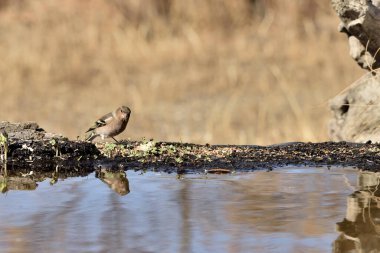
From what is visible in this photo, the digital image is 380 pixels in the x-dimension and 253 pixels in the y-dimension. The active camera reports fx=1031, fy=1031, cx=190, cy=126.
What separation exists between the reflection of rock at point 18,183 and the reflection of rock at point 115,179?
245mm

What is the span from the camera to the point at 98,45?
11.7 meters

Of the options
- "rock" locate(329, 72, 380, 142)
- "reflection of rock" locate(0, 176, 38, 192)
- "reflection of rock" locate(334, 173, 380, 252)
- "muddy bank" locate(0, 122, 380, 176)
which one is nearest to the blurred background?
"rock" locate(329, 72, 380, 142)

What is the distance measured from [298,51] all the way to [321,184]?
8.24 meters

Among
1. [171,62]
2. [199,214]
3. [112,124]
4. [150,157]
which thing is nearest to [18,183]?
[150,157]

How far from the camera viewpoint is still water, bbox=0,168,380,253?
2.46 metres

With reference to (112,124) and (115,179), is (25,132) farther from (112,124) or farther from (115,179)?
(115,179)

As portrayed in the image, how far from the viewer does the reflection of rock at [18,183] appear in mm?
3399

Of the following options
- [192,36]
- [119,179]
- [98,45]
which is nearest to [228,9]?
[192,36]

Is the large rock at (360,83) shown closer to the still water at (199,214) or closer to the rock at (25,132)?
the still water at (199,214)

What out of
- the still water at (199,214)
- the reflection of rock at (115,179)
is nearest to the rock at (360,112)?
the still water at (199,214)

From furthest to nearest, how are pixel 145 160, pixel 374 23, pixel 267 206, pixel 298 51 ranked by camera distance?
1. pixel 298 51
2. pixel 374 23
3. pixel 145 160
4. pixel 267 206

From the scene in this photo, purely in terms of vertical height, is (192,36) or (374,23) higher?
(192,36)

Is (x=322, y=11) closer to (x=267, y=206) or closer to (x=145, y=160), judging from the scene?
(x=145, y=160)

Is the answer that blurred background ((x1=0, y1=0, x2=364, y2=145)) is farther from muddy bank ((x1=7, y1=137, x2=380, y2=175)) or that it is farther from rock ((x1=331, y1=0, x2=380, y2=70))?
muddy bank ((x1=7, y1=137, x2=380, y2=175))
